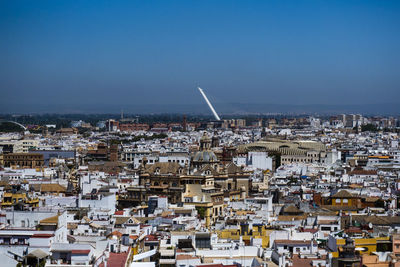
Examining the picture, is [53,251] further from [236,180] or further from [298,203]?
[236,180]

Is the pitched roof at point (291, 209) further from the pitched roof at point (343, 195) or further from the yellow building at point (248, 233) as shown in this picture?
the pitched roof at point (343, 195)

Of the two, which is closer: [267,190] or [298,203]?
[298,203]

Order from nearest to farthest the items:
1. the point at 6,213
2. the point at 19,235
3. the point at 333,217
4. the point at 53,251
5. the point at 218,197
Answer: the point at 53,251
the point at 19,235
the point at 6,213
the point at 333,217
the point at 218,197

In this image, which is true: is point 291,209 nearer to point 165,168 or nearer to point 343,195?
point 343,195

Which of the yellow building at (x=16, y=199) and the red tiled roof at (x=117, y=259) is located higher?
the yellow building at (x=16, y=199)

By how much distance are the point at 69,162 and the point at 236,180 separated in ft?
97.1

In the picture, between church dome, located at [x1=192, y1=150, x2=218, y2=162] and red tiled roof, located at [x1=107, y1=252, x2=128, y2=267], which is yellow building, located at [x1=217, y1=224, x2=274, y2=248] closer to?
red tiled roof, located at [x1=107, y1=252, x2=128, y2=267]

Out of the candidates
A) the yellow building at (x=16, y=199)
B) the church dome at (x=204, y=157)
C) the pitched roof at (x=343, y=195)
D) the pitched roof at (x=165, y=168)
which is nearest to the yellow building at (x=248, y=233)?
the yellow building at (x=16, y=199)

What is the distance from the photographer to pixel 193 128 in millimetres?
176875

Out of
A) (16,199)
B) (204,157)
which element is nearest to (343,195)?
(204,157)

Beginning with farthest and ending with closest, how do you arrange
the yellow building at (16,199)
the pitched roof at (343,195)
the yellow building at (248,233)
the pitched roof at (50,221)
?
the pitched roof at (343,195)
the yellow building at (16,199)
the yellow building at (248,233)
the pitched roof at (50,221)

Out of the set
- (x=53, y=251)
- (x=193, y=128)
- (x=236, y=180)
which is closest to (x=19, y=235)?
(x=53, y=251)

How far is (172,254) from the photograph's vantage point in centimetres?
2488

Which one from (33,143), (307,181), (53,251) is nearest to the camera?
(53,251)
